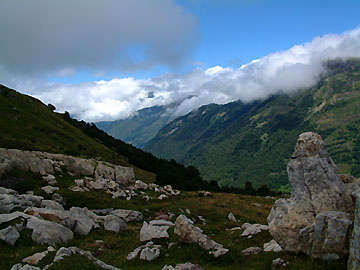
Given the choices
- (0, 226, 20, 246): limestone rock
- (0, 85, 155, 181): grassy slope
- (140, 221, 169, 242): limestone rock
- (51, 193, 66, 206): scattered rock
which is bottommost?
(140, 221, 169, 242): limestone rock

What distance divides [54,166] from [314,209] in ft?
160

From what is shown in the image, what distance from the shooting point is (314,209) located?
1606 centimetres

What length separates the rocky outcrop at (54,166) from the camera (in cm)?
4222

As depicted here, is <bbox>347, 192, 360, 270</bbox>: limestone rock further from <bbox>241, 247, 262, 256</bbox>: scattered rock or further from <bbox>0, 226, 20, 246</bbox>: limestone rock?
<bbox>0, 226, 20, 246</bbox>: limestone rock

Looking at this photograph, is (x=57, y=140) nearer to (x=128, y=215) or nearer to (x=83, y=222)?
(x=128, y=215)

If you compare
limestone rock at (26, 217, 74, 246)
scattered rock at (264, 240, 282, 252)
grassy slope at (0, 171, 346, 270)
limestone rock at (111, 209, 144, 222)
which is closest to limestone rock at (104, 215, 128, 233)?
grassy slope at (0, 171, 346, 270)

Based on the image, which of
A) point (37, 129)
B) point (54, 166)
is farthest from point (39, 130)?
point (54, 166)

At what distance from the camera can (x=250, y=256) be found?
56.9 ft

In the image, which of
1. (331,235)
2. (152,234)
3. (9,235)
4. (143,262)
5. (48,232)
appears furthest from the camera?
(152,234)

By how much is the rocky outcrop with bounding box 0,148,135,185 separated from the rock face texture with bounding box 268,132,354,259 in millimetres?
37297

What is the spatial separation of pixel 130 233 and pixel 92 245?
21.7ft

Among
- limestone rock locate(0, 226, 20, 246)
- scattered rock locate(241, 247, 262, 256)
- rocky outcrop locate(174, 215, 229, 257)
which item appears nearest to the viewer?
scattered rock locate(241, 247, 262, 256)

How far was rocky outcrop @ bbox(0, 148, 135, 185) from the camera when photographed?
42.2 metres

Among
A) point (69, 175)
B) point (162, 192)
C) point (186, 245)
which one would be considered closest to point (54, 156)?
point (69, 175)
